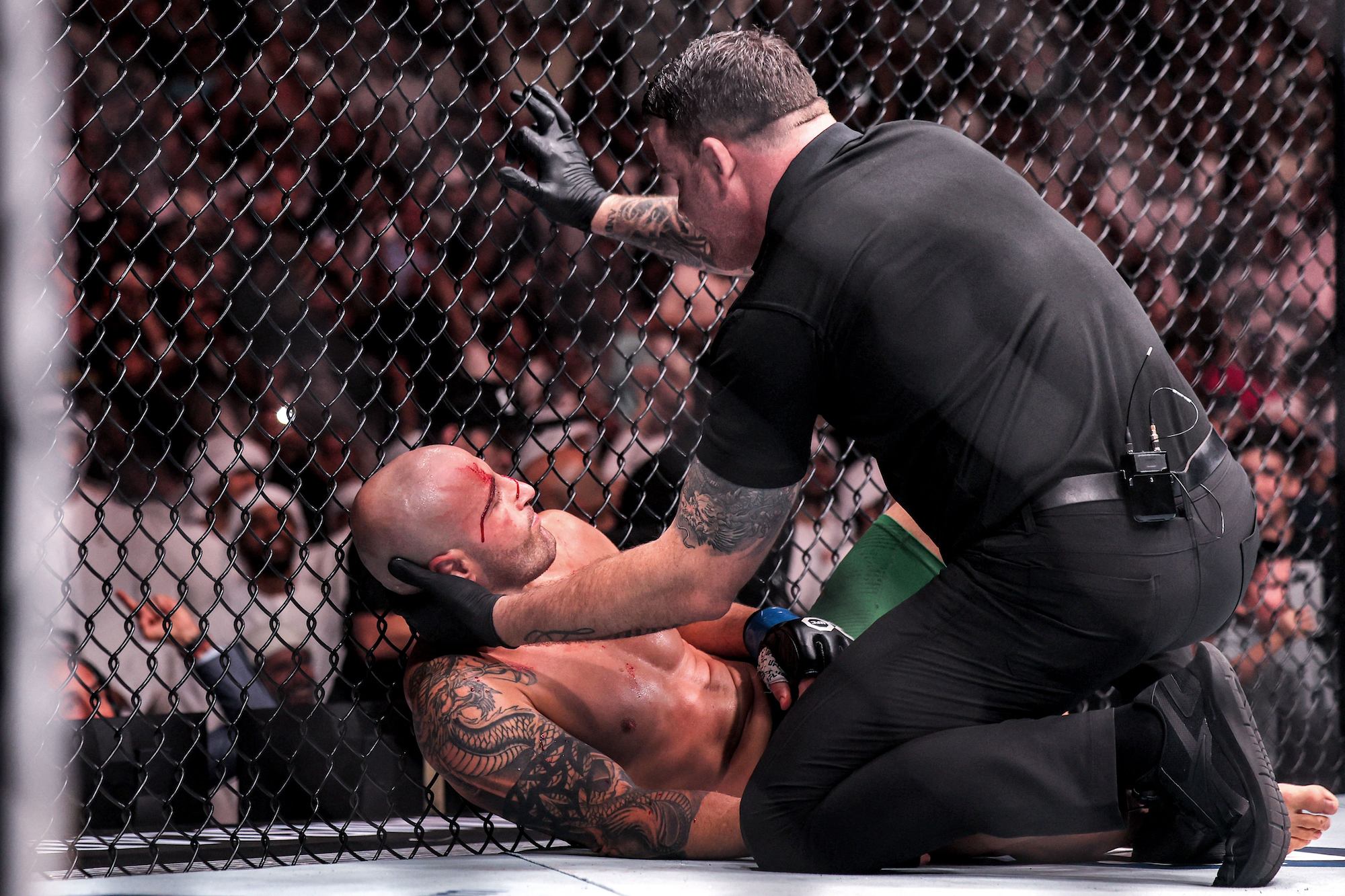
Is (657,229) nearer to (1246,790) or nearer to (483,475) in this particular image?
(483,475)

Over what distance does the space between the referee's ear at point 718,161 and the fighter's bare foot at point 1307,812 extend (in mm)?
1086

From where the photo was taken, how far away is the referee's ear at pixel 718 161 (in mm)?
1370

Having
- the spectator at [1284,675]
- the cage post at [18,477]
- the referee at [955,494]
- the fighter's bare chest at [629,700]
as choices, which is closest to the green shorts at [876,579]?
the fighter's bare chest at [629,700]

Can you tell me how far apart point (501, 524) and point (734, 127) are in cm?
74

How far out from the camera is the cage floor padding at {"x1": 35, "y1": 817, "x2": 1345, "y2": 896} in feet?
4.11

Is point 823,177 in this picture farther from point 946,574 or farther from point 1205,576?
point 1205,576

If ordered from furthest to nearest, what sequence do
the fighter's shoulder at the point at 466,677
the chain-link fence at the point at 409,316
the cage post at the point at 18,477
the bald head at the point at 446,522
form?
the chain-link fence at the point at 409,316, the bald head at the point at 446,522, the fighter's shoulder at the point at 466,677, the cage post at the point at 18,477

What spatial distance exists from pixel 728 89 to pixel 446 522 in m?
0.78

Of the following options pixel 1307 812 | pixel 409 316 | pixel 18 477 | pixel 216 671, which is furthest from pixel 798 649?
pixel 216 671

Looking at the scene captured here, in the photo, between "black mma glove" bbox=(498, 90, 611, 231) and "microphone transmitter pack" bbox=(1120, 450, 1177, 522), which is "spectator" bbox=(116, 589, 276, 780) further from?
"microphone transmitter pack" bbox=(1120, 450, 1177, 522)

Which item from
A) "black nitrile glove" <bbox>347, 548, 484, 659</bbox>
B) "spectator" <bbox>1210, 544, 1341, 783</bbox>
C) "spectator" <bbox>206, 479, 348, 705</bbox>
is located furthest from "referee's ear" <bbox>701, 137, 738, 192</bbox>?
"spectator" <bbox>1210, 544, 1341, 783</bbox>

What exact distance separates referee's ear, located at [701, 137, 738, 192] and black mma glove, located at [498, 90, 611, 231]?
0.62 m

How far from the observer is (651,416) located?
2.78m

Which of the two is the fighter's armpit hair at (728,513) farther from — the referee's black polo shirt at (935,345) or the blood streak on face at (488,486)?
the blood streak on face at (488,486)
